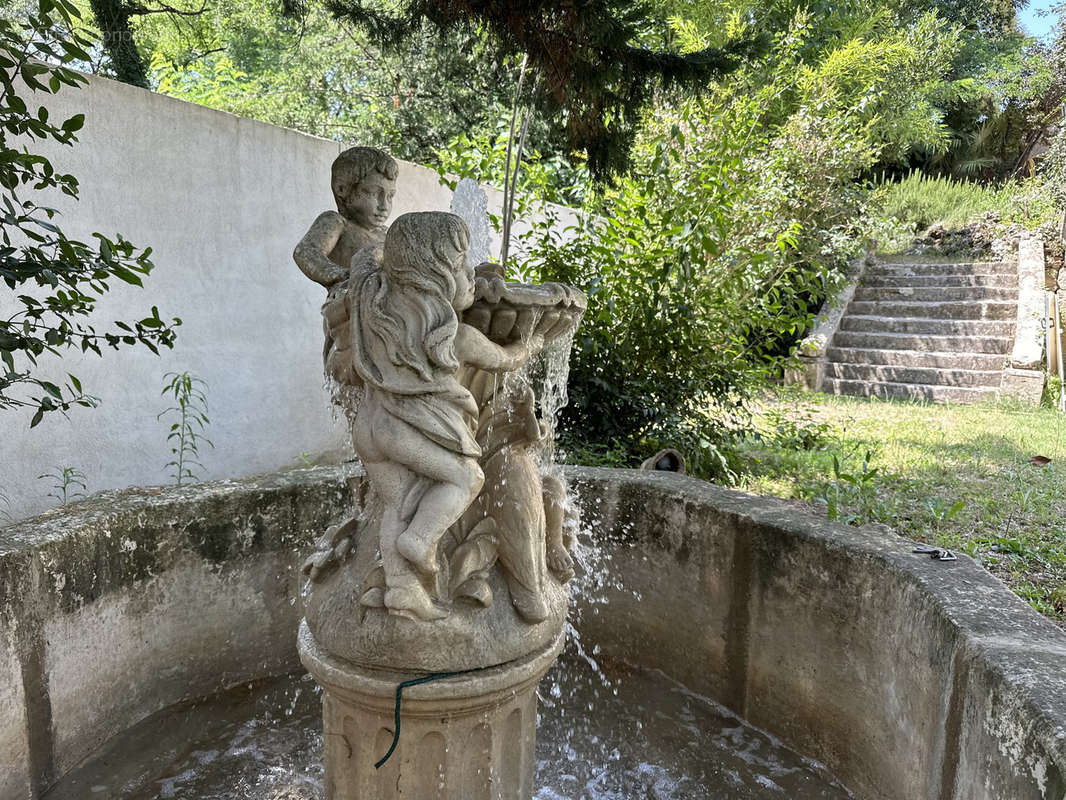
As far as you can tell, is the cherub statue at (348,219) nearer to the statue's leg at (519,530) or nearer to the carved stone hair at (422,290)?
the carved stone hair at (422,290)

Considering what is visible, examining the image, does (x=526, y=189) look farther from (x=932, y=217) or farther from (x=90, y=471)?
(x=932, y=217)

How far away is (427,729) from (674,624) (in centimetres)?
146

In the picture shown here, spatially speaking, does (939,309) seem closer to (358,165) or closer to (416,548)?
(358,165)

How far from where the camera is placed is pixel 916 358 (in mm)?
8969

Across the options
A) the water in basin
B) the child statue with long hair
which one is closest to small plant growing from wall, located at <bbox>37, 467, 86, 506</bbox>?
the water in basin

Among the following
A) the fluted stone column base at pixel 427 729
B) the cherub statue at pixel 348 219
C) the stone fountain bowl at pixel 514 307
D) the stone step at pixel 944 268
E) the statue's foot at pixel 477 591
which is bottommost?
the fluted stone column base at pixel 427 729

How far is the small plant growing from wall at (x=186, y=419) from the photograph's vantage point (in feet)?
13.8

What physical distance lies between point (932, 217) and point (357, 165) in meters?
12.3

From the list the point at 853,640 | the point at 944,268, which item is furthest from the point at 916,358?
the point at 853,640

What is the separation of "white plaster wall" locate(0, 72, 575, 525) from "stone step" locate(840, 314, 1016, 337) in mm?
7157

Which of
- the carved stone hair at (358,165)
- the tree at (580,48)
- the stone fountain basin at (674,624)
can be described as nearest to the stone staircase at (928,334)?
the stone fountain basin at (674,624)

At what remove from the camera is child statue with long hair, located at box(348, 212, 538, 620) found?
68.4 inches

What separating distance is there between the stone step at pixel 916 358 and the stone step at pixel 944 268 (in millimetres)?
1974

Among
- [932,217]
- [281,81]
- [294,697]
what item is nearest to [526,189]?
Result: [294,697]
